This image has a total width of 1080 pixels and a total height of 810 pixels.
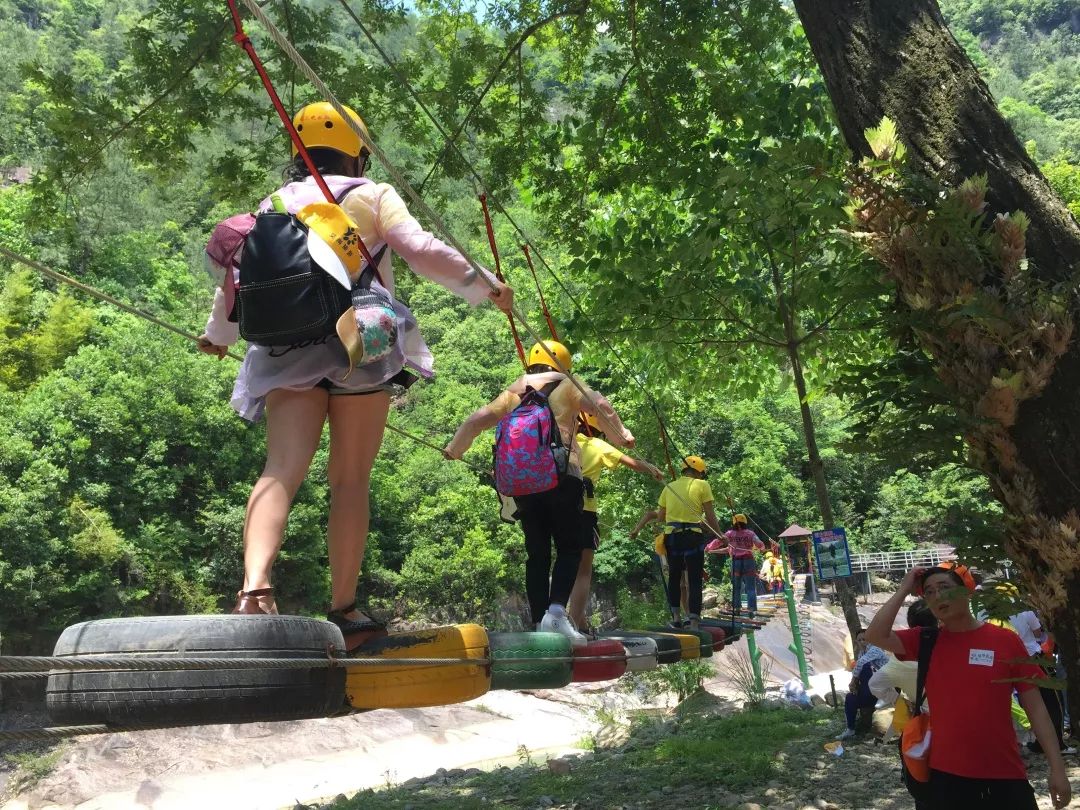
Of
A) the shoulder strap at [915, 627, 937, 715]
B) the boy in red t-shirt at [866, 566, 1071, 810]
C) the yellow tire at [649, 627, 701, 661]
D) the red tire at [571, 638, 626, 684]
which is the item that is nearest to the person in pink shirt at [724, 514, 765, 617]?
the yellow tire at [649, 627, 701, 661]

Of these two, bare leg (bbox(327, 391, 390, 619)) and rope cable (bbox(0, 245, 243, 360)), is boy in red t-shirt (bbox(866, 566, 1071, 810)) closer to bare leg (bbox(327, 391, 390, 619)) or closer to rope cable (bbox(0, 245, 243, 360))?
bare leg (bbox(327, 391, 390, 619))

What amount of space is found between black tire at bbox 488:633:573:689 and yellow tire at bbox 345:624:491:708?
157 millimetres

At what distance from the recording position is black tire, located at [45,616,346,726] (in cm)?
212

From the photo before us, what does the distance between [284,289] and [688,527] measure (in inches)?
231

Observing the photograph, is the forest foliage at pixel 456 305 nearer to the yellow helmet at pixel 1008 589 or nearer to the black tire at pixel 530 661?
the yellow helmet at pixel 1008 589

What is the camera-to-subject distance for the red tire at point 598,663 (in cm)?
412

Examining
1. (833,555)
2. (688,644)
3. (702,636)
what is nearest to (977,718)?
(688,644)

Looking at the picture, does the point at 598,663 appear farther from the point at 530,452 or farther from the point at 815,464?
the point at 815,464

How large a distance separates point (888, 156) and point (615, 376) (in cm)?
1187

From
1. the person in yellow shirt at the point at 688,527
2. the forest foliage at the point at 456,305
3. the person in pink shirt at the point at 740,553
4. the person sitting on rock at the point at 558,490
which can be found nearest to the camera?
the person sitting on rock at the point at 558,490

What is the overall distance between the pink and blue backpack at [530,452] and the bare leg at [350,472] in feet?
4.57

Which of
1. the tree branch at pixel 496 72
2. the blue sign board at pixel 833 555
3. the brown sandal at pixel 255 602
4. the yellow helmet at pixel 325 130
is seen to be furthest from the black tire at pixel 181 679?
the blue sign board at pixel 833 555

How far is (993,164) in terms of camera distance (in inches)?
120

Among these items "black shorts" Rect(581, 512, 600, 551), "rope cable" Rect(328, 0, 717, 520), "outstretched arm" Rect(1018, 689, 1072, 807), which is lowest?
"outstretched arm" Rect(1018, 689, 1072, 807)
